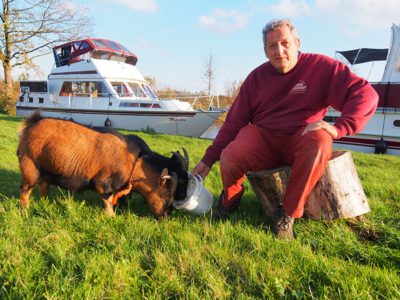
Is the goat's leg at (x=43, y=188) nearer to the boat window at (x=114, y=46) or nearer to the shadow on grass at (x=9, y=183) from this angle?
the shadow on grass at (x=9, y=183)

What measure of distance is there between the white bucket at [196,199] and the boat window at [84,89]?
562 inches

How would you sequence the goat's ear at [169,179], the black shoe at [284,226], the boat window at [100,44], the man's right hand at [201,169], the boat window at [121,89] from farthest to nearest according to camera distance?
1. the boat window at [100,44]
2. the boat window at [121,89]
3. the man's right hand at [201,169]
4. the goat's ear at [169,179]
5. the black shoe at [284,226]

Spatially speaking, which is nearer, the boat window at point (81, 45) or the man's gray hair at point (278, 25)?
the man's gray hair at point (278, 25)

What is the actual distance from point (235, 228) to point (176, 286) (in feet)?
3.94

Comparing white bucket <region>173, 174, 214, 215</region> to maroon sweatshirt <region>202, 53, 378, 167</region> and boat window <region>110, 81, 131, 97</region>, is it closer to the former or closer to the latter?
A: maroon sweatshirt <region>202, 53, 378, 167</region>

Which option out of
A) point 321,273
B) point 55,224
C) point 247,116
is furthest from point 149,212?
point 321,273

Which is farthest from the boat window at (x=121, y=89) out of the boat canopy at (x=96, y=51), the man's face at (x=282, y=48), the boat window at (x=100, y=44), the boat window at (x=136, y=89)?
the man's face at (x=282, y=48)

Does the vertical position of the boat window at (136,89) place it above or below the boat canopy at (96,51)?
below

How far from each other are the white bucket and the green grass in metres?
0.13

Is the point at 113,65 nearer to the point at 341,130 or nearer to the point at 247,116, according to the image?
the point at 247,116

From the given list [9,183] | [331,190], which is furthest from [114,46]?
[331,190]

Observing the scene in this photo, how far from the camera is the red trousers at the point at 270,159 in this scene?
122 inches

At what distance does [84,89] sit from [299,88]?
16.4m

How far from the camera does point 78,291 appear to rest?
7.18ft
